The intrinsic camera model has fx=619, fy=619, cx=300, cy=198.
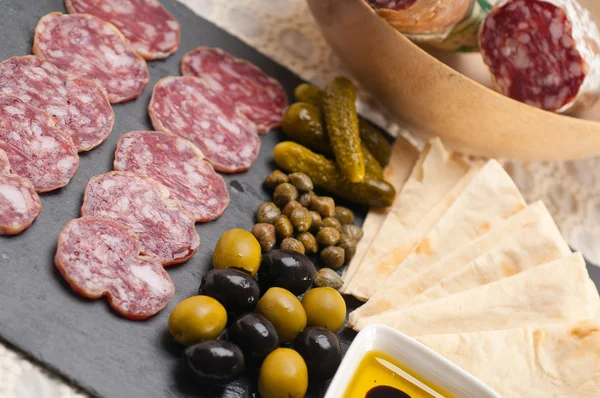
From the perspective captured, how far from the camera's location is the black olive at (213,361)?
142cm

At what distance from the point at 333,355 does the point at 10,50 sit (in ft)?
4.42

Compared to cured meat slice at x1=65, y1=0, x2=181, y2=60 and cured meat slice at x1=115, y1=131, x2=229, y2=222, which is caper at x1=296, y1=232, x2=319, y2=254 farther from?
cured meat slice at x1=65, y1=0, x2=181, y2=60

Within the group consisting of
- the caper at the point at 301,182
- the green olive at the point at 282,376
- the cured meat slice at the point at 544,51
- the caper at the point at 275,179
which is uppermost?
the cured meat slice at the point at 544,51

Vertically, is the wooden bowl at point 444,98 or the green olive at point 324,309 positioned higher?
the wooden bowl at point 444,98

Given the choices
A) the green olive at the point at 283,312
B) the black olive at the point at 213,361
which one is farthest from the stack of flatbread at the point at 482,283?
the black olive at the point at 213,361

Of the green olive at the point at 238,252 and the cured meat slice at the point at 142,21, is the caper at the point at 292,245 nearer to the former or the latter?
the green olive at the point at 238,252

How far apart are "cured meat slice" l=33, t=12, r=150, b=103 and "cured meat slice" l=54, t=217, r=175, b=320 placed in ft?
1.81

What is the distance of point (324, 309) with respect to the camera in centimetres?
166

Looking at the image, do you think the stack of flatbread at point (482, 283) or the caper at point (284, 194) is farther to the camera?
the caper at point (284, 194)

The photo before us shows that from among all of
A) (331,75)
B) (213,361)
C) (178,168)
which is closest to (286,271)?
(213,361)

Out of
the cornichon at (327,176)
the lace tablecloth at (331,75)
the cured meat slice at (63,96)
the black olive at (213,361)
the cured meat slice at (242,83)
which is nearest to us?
the black olive at (213,361)

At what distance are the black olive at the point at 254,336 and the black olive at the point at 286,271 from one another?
189mm

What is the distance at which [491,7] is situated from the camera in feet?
7.41

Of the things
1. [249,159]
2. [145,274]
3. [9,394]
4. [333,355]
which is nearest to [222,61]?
[249,159]
